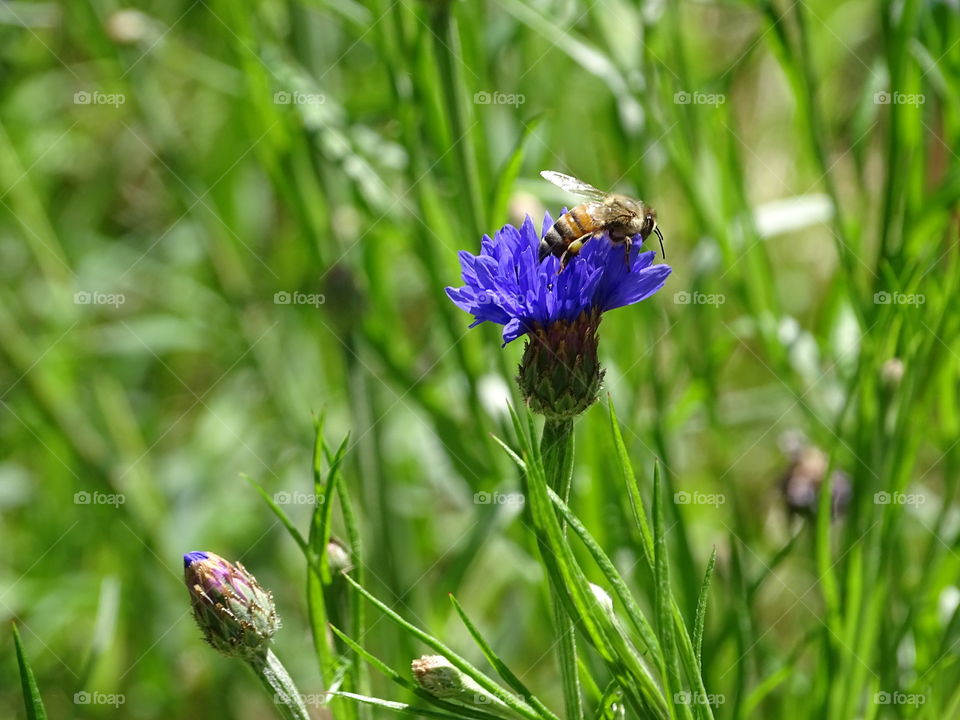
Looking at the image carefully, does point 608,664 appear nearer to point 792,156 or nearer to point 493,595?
point 493,595

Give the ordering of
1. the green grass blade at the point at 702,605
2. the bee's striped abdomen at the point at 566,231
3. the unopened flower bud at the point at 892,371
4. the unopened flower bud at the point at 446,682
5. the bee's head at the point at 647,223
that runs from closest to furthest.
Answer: the green grass blade at the point at 702,605 → the unopened flower bud at the point at 446,682 → the bee's striped abdomen at the point at 566,231 → the bee's head at the point at 647,223 → the unopened flower bud at the point at 892,371

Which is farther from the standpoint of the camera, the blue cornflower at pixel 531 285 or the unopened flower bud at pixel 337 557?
the unopened flower bud at pixel 337 557

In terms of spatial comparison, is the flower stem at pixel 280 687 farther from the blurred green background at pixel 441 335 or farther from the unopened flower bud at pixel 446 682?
the blurred green background at pixel 441 335

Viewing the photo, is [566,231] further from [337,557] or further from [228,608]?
[228,608]

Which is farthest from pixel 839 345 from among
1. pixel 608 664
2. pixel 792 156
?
pixel 792 156

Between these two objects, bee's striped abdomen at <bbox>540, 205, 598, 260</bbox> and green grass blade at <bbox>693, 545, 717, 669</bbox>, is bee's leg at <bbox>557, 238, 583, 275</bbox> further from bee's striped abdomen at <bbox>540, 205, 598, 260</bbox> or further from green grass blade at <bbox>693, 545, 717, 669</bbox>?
green grass blade at <bbox>693, 545, 717, 669</bbox>

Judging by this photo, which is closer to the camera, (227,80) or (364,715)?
(364,715)

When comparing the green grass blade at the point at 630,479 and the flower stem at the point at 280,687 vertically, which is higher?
the green grass blade at the point at 630,479

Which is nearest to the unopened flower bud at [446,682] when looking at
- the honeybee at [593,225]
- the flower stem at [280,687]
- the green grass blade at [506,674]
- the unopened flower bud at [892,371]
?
the green grass blade at [506,674]
